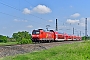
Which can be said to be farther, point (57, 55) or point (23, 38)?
point (23, 38)

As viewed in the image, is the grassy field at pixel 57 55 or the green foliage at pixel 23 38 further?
the green foliage at pixel 23 38

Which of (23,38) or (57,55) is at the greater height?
(23,38)

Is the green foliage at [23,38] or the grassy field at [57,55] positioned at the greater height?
the green foliage at [23,38]

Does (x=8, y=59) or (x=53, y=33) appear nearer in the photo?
(x=8, y=59)

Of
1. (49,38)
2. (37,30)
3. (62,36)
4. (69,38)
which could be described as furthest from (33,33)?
(69,38)

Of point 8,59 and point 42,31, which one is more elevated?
point 42,31

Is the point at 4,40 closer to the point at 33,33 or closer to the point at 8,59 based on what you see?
the point at 33,33

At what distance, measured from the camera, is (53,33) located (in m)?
58.6

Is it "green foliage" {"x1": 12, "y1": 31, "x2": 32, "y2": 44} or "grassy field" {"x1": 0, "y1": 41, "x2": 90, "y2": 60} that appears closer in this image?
"grassy field" {"x1": 0, "y1": 41, "x2": 90, "y2": 60}

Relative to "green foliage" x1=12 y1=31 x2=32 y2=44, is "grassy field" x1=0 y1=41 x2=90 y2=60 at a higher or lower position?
lower

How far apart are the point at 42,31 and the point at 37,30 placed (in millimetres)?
1523

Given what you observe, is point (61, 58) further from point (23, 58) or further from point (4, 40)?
point (4, 40)

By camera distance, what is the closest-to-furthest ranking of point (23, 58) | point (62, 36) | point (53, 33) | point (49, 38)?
point (23, 58), point (49, 38), point (53, 33), point (62, 36)

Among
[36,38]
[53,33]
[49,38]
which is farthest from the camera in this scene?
[53,33]
